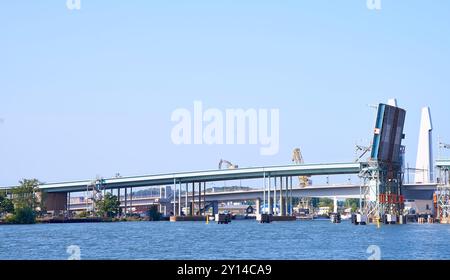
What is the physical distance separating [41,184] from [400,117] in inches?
3715

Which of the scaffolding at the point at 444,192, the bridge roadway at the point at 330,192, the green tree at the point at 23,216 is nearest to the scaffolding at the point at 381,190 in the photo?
the scaffolding at the point at 444,192

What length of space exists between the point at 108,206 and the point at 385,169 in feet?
246

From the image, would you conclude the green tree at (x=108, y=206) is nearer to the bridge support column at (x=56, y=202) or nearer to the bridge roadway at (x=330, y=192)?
the bridge support column at (x=56, y=202)

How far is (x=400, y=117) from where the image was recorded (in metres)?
105

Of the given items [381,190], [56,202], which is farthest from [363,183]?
[56,202]

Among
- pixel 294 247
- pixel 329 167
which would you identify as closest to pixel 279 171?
pixel 329 167

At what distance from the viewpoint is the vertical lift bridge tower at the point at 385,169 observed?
337 feet

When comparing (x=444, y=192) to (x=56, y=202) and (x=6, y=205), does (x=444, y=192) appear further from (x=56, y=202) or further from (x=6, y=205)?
(x=56, y=202)

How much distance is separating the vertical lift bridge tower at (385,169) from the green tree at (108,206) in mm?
68157

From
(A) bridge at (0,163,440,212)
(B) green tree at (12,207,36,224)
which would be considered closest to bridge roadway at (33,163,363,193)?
(A) bridge at (0,163,440,212)

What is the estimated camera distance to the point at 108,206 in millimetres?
168875
